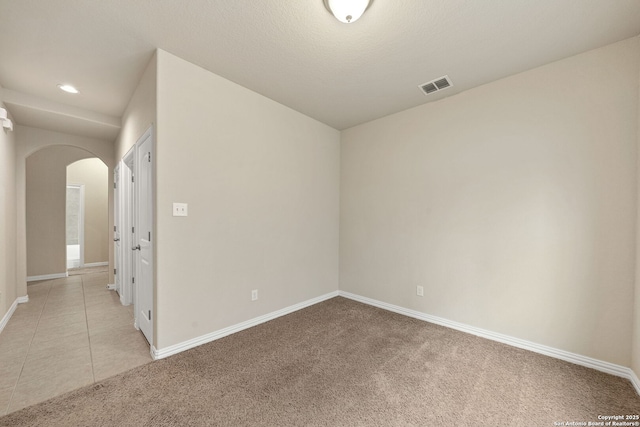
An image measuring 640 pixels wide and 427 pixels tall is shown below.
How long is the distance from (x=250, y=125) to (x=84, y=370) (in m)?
2.66

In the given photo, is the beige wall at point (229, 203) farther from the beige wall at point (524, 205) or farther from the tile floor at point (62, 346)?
the beige wall at point (524, 205)

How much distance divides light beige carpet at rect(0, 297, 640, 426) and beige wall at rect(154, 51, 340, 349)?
480mm

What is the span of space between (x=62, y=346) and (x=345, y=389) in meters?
2.72

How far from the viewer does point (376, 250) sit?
362cm

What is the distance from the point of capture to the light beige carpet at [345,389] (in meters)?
1.59

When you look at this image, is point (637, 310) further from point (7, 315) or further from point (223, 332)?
point (7, 315)

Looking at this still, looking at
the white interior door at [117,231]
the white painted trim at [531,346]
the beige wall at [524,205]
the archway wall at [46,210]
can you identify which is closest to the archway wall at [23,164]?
the white interior door at [117,231]

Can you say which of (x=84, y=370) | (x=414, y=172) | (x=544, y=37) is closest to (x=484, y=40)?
(x=544, y=37)

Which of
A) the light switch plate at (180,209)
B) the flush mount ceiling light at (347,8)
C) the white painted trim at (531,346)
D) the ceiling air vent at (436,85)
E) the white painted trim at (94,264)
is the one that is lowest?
the white painted trim at (94,264)

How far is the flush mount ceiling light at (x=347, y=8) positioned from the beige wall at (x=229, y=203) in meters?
1.46

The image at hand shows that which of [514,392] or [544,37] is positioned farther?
[544,37]

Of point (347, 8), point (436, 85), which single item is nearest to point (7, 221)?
point (347, 8)

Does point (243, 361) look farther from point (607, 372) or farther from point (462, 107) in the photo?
point (462, 107)

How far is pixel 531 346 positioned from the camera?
7.91 feet
